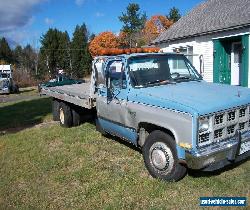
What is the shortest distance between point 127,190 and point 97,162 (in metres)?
1.58

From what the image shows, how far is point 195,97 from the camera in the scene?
559cm

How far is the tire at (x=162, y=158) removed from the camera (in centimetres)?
558

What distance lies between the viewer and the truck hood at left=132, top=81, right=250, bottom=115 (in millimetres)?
5195

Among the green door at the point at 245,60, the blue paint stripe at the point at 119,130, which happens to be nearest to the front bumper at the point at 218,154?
the blue paint stripe at the point at 119,130

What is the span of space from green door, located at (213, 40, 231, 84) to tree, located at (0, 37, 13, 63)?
6406 cm

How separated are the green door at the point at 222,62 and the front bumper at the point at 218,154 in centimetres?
985

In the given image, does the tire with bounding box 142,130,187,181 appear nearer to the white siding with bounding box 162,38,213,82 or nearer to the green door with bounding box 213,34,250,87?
the green door with bounding box 213,34,250,87

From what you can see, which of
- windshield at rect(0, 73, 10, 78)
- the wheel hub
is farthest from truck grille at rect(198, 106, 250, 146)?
windshield at rect(0, 73, 10, 78)

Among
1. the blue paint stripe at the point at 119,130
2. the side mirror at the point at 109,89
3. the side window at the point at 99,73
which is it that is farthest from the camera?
the side window at the point at 99,73

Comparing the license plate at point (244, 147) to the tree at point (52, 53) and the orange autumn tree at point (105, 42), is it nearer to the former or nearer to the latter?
the tree at point (52, 53)

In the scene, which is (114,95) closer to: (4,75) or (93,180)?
(93,180)

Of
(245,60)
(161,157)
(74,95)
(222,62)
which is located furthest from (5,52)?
(161,157)

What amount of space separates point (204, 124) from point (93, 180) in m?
2.27

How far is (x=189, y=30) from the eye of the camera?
1678 centimetres
